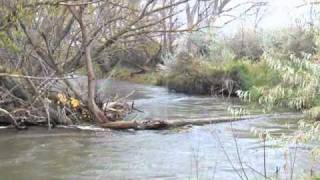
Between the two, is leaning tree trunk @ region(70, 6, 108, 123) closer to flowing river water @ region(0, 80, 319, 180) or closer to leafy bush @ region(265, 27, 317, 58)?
flowing river water @ region(0, 80, 319, 180)

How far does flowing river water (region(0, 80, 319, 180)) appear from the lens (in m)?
10.5

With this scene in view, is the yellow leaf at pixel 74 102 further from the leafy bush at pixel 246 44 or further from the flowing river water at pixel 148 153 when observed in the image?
the leafy bush at pixel 246 44

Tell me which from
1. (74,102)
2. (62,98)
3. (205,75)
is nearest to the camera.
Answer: (62,98)

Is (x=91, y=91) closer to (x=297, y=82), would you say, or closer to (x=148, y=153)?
(x=148, y=153)

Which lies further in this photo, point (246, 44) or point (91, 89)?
point (246, 44)

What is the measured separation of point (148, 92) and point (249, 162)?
16792mm

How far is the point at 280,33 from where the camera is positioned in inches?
984

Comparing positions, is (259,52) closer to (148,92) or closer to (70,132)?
(148,92)

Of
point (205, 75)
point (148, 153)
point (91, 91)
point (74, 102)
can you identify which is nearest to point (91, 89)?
point (91, 91)

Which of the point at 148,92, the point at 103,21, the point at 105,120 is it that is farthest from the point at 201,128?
the point at 148,92

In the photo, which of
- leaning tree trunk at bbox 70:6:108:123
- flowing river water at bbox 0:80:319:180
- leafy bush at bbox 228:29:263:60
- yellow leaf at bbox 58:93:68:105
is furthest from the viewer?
leafy bush at bbox 228:29:263:60

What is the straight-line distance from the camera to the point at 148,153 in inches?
488

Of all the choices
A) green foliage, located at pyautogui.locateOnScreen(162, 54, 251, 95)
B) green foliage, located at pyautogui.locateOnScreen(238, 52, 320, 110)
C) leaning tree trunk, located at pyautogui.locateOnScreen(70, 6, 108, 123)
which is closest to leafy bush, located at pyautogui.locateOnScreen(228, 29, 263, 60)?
green foliage, located at pyautogui.locateOnScreen(162, 54, 251, 95)

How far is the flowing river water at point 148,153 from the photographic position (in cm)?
1053
